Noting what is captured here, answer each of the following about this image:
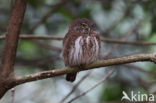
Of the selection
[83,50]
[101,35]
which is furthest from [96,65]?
[101,35]

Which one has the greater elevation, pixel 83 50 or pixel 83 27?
pixel 83 27

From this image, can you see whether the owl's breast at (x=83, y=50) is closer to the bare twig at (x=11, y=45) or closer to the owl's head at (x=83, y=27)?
the owl's head at (x=83, y=27)

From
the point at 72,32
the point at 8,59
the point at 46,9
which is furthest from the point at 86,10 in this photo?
the point at 8,59

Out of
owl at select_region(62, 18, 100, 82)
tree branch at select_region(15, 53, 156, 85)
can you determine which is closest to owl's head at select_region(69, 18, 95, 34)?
owl at select_region(62, 18, 100, 82)

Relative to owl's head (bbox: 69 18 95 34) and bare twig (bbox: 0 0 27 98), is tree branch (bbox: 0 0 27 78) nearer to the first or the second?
bare twig (bbox: 0 0 27 98)

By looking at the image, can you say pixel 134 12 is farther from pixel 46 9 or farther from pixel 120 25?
pixel 46 9

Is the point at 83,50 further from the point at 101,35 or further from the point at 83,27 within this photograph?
the point at 101,35
